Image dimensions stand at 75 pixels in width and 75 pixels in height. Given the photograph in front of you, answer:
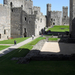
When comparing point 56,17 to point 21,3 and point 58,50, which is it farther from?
point 58,50

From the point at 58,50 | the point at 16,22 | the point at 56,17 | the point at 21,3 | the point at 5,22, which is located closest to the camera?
the point at 58,50

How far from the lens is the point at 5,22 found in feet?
132

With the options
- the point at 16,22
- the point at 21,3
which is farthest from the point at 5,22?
the point at 21,3

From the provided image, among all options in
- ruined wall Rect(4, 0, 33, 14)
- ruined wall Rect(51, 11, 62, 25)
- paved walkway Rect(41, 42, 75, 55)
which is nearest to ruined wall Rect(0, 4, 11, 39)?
ruined wall Rect(4, 0, 33, 14)

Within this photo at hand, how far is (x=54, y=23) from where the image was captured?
74.4 meters

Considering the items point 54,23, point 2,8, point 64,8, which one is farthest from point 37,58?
point 64,8

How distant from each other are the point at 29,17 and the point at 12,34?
23.0 feet

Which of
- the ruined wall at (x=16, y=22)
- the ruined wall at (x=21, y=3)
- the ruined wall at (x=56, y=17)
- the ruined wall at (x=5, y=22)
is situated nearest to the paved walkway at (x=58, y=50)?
the ruined wall at (x=5, y=22)

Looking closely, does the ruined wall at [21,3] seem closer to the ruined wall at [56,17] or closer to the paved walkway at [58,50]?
the ruined wall at [56,17]

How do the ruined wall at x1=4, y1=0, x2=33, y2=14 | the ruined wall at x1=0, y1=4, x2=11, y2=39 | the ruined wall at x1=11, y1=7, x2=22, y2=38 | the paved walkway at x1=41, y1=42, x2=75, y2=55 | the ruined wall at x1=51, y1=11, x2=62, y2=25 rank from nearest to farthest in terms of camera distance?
the paved walkway at x1=41, y1=42, x2=75, y2=55 → the ruined wall at x1=0, y1=4, x2=11, y2=39 → the ruined wall at x1=11, y1=7, x2=22, y2=38 → the ruined wall at x1=4, y1=0, x2=33, y2=14 → the ruined wall at x1=51, y1=11, x2=62, y2=25

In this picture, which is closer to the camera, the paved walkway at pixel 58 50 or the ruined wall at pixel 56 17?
the paved walkway at pixel 58 50

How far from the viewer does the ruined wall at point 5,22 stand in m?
39.0

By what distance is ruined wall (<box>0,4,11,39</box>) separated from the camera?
39000 millimetres

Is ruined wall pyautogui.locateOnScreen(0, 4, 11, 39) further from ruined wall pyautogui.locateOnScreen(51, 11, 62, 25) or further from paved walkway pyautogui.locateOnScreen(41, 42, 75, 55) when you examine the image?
ruined wall pyautogui.locateOnScreen(51, 11, 62, 25)
